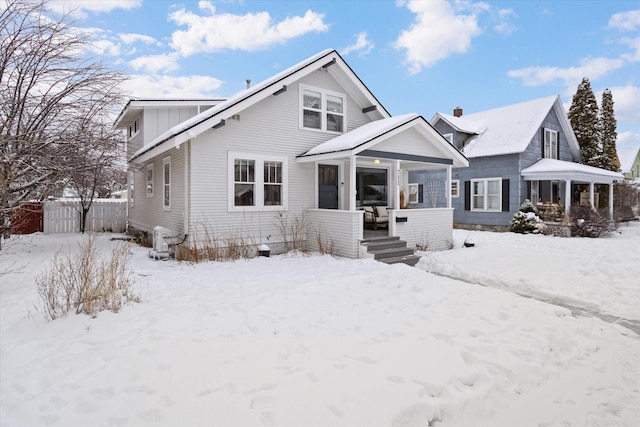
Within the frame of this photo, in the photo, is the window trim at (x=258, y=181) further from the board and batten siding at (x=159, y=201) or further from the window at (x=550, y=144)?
the window at (x=550, y=144)

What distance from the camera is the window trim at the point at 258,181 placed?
33.4 ft

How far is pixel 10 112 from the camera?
23.4ft

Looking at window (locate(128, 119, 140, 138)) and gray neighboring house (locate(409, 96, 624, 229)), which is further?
gray neighboring house (locate(409, 96, 624, 229))

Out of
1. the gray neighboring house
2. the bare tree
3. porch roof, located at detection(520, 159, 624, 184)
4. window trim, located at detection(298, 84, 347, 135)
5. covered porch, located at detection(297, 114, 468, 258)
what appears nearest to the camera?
the bare tree

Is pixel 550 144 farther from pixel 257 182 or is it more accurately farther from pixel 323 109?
pixel 257 182

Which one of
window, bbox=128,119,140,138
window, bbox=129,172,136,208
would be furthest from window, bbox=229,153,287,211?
window, bbox=129,172,136,208

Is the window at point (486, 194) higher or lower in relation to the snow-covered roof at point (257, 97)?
lower

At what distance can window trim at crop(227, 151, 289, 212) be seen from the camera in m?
10.2

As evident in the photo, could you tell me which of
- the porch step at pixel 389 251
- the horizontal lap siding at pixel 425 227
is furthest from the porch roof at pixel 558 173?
the porch step at pixel 389 251

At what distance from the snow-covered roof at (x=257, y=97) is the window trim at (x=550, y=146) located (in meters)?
11.0

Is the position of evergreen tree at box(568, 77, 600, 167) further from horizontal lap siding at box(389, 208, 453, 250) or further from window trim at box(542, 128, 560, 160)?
horizontal lap siding at box(389, 208, 453, 250)

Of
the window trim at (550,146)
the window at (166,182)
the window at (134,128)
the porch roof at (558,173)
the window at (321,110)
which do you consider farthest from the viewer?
the window trim at (550,146)

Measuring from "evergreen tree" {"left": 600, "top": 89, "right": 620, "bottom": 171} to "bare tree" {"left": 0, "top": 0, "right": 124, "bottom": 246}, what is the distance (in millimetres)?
25295

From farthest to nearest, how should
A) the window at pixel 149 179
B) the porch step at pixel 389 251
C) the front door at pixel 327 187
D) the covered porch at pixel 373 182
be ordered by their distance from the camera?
the window at pixel 149 179, the front door at pixel 327 187, the covered porch at pixel 373 182, the porch step at pixel 389 251
